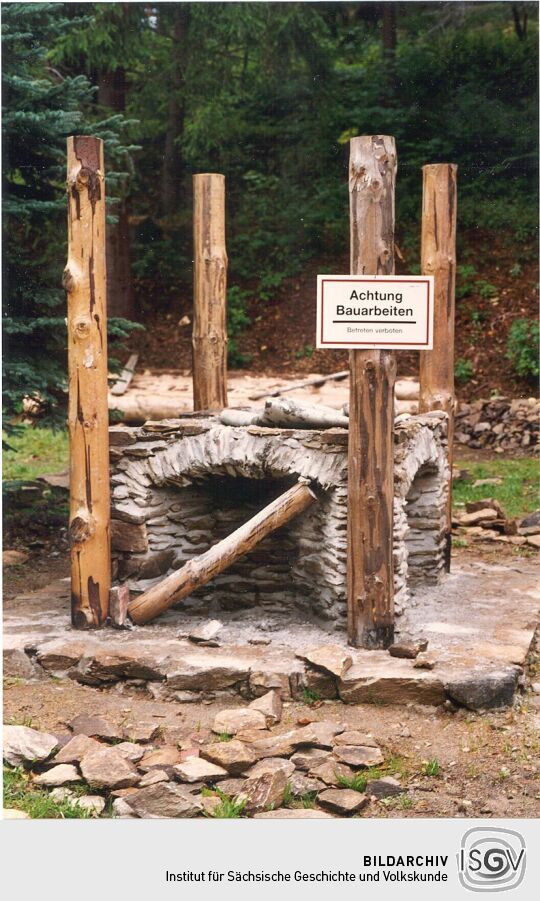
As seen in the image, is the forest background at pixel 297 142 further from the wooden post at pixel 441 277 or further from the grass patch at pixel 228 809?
the grass patch at pixel 228 809

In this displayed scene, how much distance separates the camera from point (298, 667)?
5.50m

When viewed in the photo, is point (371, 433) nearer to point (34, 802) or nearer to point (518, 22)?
point (34, 802)

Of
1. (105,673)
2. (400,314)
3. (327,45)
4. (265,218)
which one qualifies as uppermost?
(327,45)

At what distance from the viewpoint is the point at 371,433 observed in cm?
561

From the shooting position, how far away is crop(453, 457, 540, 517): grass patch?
391 inches

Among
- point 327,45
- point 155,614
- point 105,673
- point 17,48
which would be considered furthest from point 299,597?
point 327,45

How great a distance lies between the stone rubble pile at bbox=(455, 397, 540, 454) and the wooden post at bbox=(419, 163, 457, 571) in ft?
15.2

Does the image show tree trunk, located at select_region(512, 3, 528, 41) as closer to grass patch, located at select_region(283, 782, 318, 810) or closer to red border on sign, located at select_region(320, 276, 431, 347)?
red border on sign, located at select_region(320, 276, 431, 347)

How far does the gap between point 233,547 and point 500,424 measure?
6939 millimetres

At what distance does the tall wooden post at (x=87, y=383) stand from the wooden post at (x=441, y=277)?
248 centimetres

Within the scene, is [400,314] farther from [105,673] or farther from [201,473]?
[105,673]

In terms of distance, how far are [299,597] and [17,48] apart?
4734 mm
